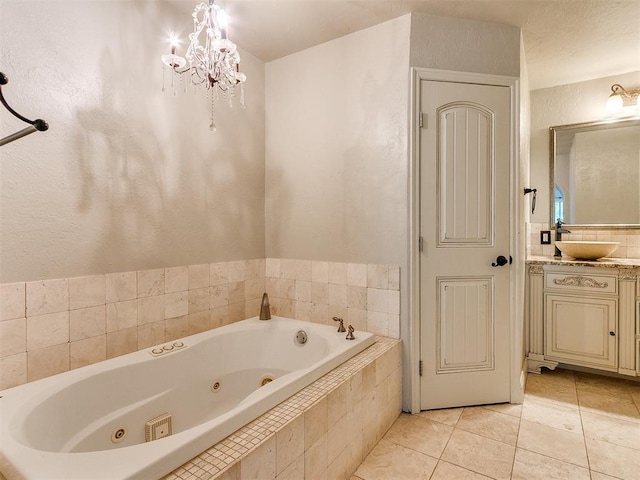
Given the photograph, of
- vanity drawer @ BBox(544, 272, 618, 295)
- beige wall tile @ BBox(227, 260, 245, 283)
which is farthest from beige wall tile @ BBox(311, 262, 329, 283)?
vanity drawer @ BBox(544, 272, 618, 295)

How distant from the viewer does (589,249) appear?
2613mm

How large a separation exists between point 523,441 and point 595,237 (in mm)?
1974

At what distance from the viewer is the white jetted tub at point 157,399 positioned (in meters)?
0.95

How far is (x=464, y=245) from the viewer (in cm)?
220

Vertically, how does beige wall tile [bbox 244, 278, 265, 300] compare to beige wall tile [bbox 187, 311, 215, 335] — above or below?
above

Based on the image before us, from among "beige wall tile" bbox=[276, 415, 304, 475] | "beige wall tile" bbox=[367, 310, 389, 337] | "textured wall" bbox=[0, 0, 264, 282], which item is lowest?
"beige wall tile" bbox=[276, 415, 304, 475]

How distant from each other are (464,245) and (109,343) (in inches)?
81.3

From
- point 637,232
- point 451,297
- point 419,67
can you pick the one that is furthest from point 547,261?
point 419,67

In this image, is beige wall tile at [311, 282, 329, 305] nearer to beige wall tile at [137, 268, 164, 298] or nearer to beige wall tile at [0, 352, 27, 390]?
beige wall tile at [137, 268, 164, 298]

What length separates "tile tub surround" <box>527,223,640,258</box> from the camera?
2.82 m

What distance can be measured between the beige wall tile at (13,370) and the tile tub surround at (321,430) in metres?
0.95

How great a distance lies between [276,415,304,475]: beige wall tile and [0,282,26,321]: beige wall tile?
1182mm

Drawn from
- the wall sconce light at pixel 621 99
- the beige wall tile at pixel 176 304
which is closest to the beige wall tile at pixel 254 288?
the beige wall tile at pixel 176 304

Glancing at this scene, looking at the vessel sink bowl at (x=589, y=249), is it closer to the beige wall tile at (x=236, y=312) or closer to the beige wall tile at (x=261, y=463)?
the beige wall tile at (x=236, y=312)
